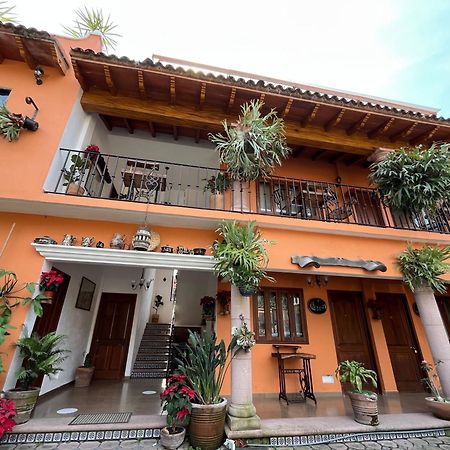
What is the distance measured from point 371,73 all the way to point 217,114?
20.7ft

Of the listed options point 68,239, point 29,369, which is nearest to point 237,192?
point 68,239

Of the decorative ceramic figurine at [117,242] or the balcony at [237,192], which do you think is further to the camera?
the balcony at [237,192]

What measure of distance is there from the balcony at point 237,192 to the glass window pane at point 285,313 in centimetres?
211

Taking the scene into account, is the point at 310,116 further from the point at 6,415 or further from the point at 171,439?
the point at 6,415

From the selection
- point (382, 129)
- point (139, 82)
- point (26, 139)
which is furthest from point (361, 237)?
point (26, 139)

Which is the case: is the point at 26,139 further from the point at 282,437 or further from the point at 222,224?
the point at 282,437

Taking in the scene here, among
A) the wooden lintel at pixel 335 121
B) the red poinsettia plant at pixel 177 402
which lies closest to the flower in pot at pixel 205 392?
the red poinsettia plant at pixel 177 402

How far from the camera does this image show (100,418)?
135 inches

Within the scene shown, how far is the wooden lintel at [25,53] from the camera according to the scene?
4.10 meters

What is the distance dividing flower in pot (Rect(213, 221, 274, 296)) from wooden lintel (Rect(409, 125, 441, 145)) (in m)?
4.91

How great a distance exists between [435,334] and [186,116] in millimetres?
6147

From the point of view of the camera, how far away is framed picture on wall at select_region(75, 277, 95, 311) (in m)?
5.73

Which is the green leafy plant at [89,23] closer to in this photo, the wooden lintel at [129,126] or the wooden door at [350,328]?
the wooden lintel at [129,126]

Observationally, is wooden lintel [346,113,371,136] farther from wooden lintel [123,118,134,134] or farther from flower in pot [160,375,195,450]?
flower in pot [160,375,195,450]
